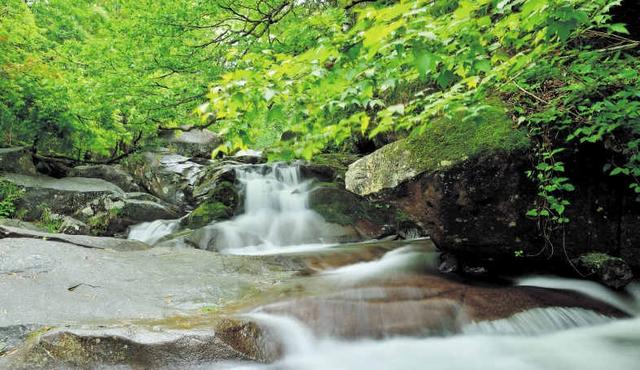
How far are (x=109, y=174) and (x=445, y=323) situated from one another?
40.3 ft

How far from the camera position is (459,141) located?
511 cm

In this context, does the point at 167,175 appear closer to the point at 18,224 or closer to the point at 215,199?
the point at 215,199

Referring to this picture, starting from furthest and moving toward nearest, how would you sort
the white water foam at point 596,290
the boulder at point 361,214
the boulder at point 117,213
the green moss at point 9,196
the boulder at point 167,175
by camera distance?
the boulder at point 167,175 < the boulder at point 117,213 < the boulder at point 361,214 < the green moss at point 9,196 < the white water foam at point 596,290

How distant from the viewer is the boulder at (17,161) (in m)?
10.1

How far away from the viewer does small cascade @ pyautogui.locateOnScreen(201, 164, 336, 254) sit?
29.6 ft

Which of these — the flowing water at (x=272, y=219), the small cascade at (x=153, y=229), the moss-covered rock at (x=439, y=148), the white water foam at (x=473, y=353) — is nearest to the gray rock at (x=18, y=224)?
the small cascade at (x=153, y=229)

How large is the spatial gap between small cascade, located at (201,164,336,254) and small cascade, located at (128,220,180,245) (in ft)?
4.06

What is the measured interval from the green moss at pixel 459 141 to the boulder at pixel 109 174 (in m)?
10.9

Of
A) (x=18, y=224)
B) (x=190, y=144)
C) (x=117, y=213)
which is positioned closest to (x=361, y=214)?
(x=117, y=213)

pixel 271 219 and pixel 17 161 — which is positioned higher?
pixel 17 161

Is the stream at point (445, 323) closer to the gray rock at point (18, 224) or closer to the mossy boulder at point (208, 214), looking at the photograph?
the mossy boulder at point (208, 214)

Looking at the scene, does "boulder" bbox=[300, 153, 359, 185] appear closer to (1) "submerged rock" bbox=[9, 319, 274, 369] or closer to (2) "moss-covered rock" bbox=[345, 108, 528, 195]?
(2) "moss-covered rock" bbox=[345, 108, 528, 195]

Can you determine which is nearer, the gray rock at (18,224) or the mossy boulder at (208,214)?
the gray rock at (18,224)

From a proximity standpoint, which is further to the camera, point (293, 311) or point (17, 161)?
point (17, 161)
